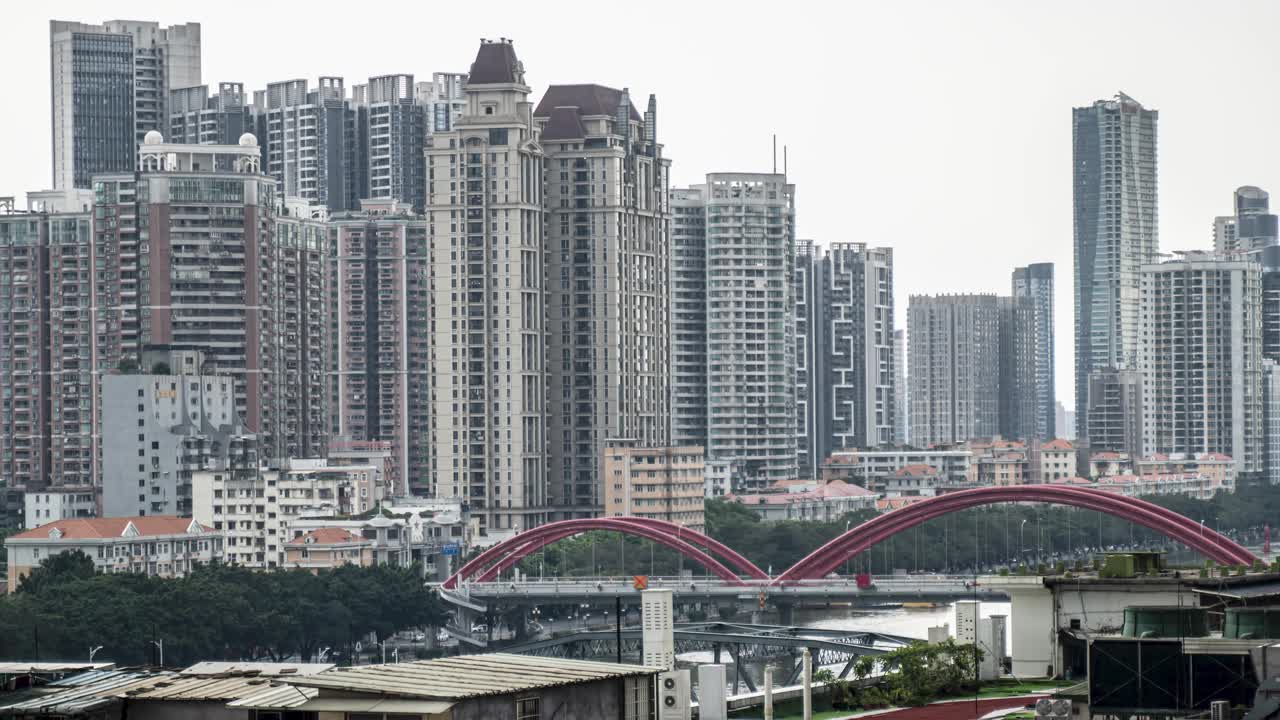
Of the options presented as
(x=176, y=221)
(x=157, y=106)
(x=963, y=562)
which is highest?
(x=157, y=106)

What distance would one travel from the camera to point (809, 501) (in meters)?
167

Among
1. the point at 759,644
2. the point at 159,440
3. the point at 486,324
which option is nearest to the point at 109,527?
the point at 159,440

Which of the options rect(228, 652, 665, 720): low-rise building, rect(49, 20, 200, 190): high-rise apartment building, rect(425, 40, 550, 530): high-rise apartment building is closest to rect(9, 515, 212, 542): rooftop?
rect(425, 40, 550, 530): high-rise apartment building

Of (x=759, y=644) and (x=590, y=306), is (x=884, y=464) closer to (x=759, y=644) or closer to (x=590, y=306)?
(x=590, y=306)

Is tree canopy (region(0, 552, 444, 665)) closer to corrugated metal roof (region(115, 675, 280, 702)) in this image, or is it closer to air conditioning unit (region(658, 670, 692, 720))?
air conditioning unit (region(658, 670, 692, 720))

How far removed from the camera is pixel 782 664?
8819 cm

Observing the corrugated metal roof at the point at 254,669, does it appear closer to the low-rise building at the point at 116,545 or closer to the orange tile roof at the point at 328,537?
the low-rise building at the point at 116,545

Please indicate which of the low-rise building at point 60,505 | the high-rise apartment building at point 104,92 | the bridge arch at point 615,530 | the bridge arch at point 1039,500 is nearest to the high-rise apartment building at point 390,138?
the high-rise apartment building at point 104,92

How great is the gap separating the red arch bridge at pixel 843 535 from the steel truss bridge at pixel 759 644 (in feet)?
67.7

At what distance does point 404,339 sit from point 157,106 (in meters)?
29.2

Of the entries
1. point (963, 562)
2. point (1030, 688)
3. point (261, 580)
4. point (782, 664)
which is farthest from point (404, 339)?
point (1030, 688)

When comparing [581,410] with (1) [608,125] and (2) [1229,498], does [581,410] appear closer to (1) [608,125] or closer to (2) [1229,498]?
(1) [608,125]

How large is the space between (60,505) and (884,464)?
80552 mm

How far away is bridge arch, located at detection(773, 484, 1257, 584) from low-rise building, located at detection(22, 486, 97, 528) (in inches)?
1481
